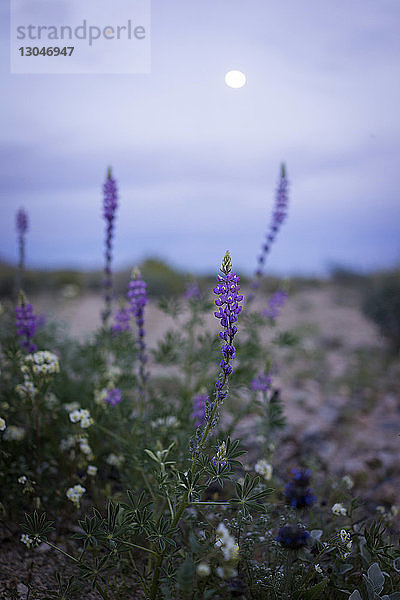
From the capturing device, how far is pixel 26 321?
270cm

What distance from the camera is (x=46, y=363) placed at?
2.61 meters

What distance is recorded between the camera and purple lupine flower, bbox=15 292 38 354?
8.78 ft

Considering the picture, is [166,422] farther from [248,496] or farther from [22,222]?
[22,222]

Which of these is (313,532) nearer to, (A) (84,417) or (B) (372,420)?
(A) (84,417)

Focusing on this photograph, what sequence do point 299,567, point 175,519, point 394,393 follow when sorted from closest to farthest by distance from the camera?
point 175,519 → point 299,567 → point 394,393

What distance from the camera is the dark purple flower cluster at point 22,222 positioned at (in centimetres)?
336

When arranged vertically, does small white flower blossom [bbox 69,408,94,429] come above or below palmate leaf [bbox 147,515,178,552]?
above

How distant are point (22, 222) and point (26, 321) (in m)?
0.99

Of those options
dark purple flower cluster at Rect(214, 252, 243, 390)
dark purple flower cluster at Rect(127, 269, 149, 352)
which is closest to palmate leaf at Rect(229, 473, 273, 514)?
dark purple flower cluster at Rect(214, 252, 243, 390)

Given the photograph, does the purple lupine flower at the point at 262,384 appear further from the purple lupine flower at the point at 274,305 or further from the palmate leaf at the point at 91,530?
the palmate leaf at the point at 91,530

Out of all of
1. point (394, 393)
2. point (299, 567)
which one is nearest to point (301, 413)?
point (394, 393)

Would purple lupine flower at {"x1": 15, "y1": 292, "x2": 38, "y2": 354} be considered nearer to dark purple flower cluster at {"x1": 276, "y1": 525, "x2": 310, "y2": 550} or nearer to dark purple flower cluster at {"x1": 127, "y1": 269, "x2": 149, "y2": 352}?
dark purple flower cluster at {"x1": 127, "y1": 269, "x2": 149, "y2": 352}

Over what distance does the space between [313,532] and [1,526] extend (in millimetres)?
1505

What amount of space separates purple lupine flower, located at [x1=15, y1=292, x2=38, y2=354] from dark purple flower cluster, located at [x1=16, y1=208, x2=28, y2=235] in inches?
35.3
